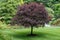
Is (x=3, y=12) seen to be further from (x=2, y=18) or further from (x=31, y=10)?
(x=31, y=10)

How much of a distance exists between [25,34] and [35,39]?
1.59m

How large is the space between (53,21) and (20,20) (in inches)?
372

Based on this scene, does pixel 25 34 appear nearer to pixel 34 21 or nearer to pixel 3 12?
pixel 34 21

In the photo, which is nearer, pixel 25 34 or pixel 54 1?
pixel 25 34

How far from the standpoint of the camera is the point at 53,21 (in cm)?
2250

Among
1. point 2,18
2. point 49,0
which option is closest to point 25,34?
point 2,18

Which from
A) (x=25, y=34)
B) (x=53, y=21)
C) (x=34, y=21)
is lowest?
(x=53, y=21)

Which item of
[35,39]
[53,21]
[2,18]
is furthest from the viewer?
[53,21]

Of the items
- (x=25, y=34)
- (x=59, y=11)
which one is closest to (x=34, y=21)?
(x=25, y=34)

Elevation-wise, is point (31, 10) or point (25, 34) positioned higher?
point (31, 10)

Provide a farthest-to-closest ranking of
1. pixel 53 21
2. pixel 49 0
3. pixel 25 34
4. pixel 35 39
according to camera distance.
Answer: pixel 49 0 < pixel 53 21 < pixel 25 34 < pixel 35 39

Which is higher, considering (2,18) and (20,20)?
(20,20)

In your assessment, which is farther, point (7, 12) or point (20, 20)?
point (7, 12)

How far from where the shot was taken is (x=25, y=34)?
48.2ft
